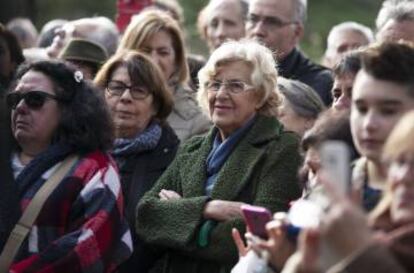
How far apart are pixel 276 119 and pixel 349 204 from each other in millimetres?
3470

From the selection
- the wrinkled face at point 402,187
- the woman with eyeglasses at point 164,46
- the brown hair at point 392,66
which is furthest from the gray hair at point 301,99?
the wrinkled face at point 402,187

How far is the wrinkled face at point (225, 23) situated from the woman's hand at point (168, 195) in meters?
3.45

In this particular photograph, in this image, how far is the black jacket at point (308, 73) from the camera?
983 centimetres

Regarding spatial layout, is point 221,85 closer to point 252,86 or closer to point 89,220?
point 252,86

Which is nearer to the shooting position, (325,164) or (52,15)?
(325,164)

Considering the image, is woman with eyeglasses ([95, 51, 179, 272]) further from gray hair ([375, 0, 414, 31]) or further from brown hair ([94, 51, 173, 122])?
gray hair ([375, 0, 414, 31])

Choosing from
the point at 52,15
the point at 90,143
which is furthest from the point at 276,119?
the point at 52,15

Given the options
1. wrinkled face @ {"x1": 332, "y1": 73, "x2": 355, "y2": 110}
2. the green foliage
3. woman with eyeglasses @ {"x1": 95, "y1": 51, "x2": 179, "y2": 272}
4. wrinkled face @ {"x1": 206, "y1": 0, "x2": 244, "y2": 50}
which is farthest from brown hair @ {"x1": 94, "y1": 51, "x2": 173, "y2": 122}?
the green foliage

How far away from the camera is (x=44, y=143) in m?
7.80

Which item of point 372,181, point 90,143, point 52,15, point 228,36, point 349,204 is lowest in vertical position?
point 52,15

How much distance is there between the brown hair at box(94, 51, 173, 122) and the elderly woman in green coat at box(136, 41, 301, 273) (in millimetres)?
671

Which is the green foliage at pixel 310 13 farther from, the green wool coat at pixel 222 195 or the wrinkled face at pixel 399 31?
the green wool coat at pixel 222 195

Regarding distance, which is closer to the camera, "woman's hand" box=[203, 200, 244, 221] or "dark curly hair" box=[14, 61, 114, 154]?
"woman's hand" box=[203, 200, 244, 221]

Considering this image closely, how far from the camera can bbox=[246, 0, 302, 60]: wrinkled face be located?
33.5 ft
